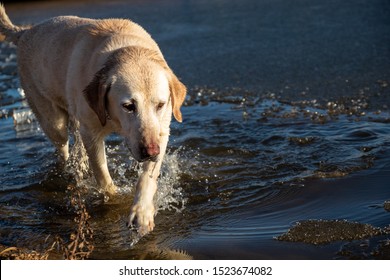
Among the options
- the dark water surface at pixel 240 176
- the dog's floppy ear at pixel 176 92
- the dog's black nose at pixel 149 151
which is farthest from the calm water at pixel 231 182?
the dog's floppy ear at pixel 176 92

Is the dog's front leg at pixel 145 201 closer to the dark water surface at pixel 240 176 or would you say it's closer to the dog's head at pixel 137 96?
the dark water surface at pixel 240 176

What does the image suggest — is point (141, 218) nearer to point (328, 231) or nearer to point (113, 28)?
point (328, 231)

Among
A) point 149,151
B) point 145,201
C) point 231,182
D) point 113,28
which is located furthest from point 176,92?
point 231,182

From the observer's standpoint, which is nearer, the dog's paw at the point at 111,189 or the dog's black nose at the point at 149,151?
the dog's black nose at the point at 149,151

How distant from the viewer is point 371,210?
5008 mm

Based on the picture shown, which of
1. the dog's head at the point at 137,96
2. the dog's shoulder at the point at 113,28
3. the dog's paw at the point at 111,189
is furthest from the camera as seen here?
the dog's paw at the point at 111,189

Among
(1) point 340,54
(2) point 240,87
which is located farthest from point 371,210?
(1) point 340,54

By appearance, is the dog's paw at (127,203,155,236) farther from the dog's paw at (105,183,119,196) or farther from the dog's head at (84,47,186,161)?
the dog's paw at (105,183,119,196)

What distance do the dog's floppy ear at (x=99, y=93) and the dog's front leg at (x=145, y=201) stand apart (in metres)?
0.53

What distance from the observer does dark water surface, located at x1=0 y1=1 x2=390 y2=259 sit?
4.86 metres

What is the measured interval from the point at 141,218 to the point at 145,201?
0.17 m

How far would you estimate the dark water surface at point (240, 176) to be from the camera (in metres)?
4.86

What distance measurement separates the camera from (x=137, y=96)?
15.4 feet
